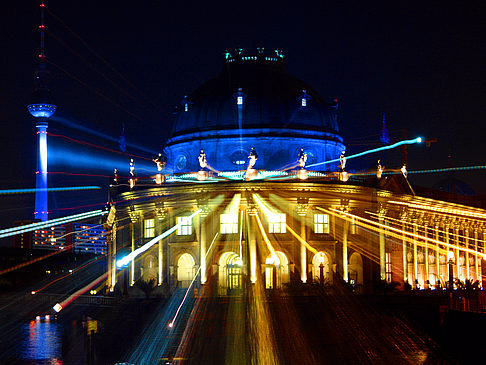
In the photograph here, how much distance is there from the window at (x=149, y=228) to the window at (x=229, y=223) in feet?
21.5

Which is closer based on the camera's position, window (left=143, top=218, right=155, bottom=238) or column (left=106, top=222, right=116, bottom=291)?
column (left=106, top=222, right=116, bottom=291)

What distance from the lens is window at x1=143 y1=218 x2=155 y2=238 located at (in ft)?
178

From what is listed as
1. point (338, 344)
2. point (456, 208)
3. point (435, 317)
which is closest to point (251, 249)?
point (435, 317)

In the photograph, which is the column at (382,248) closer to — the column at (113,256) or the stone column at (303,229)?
the stone column at (303,229)

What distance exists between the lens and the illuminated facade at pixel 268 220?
50.0m

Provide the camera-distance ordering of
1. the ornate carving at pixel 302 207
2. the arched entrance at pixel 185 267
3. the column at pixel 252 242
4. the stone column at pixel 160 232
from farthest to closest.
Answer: the arched entrance at pixel 185 267 < the stone column at pixel 160 232 < the ornate carving at pixel 302 207 < the column at pixel 252 242

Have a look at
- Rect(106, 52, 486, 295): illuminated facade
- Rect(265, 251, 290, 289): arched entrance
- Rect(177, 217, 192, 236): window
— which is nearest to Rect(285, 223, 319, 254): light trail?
Rect(106, 52, 486, 295): illuminated facade

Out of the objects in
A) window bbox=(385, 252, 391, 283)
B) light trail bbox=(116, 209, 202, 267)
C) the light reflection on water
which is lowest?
the light reflection on water

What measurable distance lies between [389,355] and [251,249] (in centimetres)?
2175

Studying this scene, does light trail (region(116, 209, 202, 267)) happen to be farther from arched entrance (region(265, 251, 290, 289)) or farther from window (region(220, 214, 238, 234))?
arched entrance (region(265, 251, 290, 289))

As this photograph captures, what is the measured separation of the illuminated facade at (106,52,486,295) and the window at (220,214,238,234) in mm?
80

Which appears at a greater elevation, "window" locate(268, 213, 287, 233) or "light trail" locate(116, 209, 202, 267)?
"window" locate(268, 213, 287, 233)

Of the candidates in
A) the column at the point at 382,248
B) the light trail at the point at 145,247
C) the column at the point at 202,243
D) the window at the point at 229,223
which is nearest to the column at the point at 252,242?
the window at the point at 229,223

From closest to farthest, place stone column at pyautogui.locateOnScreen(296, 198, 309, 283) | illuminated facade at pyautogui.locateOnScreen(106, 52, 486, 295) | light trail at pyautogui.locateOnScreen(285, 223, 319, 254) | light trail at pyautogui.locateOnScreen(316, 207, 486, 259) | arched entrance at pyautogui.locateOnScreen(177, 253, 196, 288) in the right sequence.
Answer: stone column at pyautogui.locateOnScreen(296, 198, 309, 283)
illuminated facade at pyautogui.locateOnScreen(106, 52, 486, 295)
light trail at pyautogui.locateOnScreen(285, 223, 319, 254)
light trail at pyautogui.locateOnScreen(316, 207, 486, 259)
arched entrance at pyautogui.locateOnScreen(177, 253, 196, 288)
